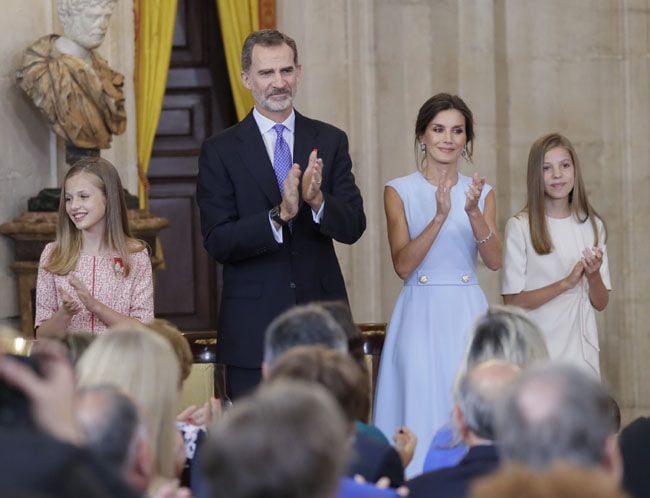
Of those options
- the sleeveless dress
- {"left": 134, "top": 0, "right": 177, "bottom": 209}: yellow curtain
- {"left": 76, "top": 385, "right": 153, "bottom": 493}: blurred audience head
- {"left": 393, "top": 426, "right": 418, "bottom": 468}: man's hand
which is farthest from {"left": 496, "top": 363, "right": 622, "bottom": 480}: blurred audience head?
{"left": 134, "top": 0, "right": 177, "bottom": 209}: yellow curtain

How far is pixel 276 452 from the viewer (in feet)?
6.51

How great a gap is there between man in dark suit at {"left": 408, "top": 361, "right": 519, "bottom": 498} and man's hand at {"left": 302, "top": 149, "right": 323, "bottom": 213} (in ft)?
5.86

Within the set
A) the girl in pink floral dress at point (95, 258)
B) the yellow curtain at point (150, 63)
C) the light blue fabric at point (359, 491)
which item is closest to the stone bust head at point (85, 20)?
the yellow curtain at point (150, 63)

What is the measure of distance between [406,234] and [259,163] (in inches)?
30.5

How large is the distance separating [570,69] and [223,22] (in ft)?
6.85

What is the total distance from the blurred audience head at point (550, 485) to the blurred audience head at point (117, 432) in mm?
792

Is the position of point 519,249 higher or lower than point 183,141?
lower

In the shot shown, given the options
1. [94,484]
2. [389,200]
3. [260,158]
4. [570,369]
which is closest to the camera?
[94,484]

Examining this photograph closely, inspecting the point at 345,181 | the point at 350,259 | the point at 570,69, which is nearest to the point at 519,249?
the point at 345,181

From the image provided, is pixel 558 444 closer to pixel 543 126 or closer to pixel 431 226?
pixel 431 226

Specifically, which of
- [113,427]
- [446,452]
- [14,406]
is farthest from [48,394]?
[446,452]

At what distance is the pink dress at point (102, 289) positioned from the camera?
5.28 metres

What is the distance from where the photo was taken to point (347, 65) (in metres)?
8.30

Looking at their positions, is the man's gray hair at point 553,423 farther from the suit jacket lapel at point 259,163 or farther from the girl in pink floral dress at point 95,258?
the girl in pink floral dress at point 95,258
